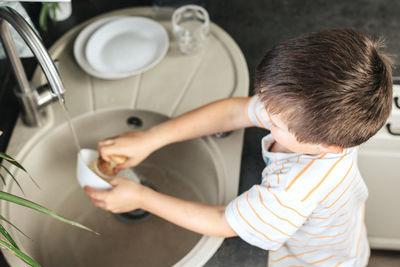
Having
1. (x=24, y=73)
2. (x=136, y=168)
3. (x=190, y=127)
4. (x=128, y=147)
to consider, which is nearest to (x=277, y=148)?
(x=190, y=127)

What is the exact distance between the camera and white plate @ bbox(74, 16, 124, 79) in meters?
1.16

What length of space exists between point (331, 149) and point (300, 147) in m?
0.06

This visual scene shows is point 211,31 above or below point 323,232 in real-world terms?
above

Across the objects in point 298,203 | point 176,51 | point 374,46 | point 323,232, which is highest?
point 374,46

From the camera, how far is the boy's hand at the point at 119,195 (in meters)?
0.97

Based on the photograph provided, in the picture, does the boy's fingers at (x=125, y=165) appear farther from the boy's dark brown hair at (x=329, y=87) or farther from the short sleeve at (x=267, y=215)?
the boy's dark brown hair at (x=329, y=87)

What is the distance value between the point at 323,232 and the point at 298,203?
0.20m

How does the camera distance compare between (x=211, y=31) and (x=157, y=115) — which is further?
(x=211, y=31)

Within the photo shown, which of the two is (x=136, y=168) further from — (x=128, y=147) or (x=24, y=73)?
(x=24, y=73)

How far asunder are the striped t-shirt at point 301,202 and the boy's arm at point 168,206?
0.04 metres

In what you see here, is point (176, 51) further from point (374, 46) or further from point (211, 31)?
point (374, 46)

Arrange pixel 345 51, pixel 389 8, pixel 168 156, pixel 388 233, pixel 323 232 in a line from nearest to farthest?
pixel 345 51 < pixel 323 232 < pixel 388 233 < pixel 168 156 < pixel 389 8

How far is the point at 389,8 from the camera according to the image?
1.37 metres

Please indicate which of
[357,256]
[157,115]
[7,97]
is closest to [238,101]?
[157,115]
